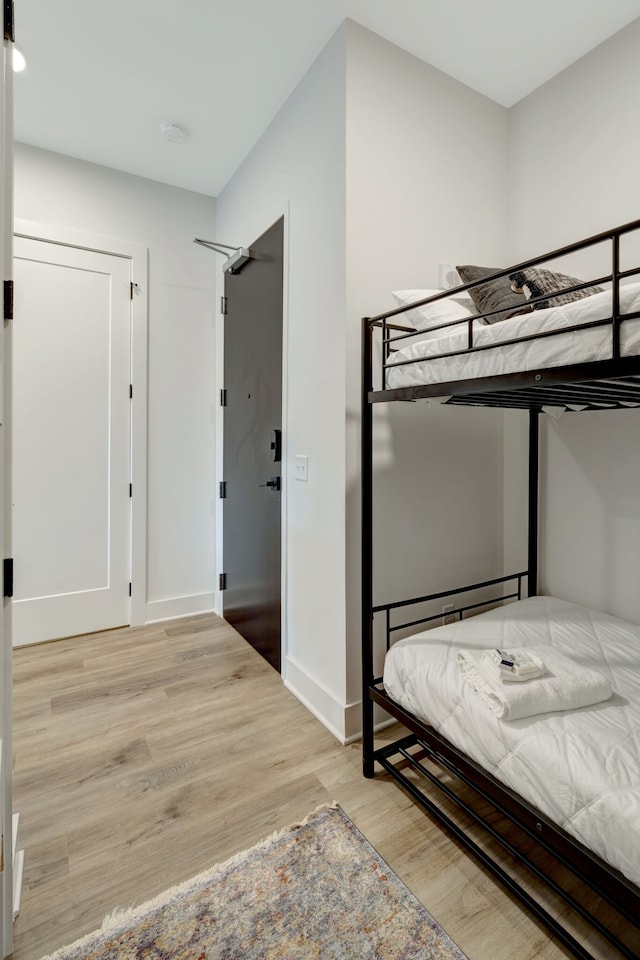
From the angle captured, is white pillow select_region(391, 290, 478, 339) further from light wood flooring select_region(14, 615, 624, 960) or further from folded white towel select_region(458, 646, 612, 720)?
light wood flooring select_region(14, 615, 624, 960)

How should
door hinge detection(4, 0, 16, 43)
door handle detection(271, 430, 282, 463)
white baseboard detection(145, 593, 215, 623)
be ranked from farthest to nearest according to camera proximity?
1. white baseboard detection(145, 593, 215, 623)
2. door handle detection(271, 430, 282, 463)
3. door hinge detection(4, 0, 16, 43)

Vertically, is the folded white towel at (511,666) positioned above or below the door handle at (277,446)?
below

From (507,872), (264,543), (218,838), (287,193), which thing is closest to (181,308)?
(287,193)

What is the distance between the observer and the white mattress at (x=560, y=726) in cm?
94

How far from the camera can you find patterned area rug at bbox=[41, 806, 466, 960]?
1056 millimetres

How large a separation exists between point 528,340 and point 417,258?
1022mm

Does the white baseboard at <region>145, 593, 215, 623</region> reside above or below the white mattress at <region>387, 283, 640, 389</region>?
below

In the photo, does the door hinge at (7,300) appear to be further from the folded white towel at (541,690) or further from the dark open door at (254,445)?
the folded white towel at (541,690)

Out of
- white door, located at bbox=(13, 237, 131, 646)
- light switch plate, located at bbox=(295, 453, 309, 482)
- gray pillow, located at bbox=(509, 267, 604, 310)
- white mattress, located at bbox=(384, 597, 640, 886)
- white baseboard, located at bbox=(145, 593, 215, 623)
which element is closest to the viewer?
white mattress, located at bbox=(384, 597, 640, 886)

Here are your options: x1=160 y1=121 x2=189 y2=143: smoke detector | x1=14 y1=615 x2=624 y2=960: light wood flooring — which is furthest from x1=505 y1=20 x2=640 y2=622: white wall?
x1=160 y1=121 x2=189 y2=143: smoke detector

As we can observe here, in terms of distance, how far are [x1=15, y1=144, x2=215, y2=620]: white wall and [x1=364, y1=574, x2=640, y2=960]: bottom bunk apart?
71.6 inches

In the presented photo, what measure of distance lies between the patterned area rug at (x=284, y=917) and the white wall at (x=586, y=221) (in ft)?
4.47

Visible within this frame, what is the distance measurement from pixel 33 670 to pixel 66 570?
575 millimetres

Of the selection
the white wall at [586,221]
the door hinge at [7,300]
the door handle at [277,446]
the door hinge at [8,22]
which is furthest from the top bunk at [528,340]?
the door hinge at [8,22]
